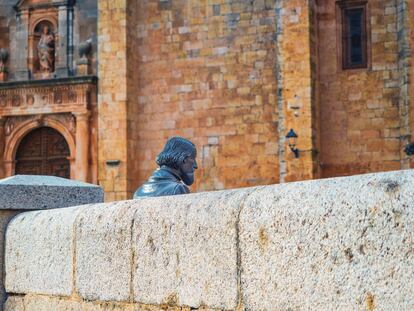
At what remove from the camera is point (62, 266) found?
4.97 metres

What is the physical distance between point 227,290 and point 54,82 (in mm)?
18782

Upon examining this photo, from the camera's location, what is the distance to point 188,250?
3781 mm

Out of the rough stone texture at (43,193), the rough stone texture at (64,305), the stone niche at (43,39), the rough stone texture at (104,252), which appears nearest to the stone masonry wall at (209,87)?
the stone niche at (43,39)

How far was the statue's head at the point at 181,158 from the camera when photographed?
20.9ft

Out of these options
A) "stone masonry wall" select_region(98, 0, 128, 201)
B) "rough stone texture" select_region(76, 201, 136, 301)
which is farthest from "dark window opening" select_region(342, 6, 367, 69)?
"rough stone texture" select_region(76, 201, 136, 301)

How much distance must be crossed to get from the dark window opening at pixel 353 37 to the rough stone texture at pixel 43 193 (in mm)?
14047

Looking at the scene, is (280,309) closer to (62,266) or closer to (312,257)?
(312,257)

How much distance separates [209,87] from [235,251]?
55.0 ft

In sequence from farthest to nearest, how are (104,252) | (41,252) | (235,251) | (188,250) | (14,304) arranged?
(14,304) < (41,252) < (104,252) < (188,250) < (235,251)

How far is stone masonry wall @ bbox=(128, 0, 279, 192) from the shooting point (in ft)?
64.4

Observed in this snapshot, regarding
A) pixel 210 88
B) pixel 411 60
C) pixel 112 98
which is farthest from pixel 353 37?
pixel 112 98

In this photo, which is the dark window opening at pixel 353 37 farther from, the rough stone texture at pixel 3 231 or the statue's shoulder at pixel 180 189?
the rough stone texture at pixel 3 231

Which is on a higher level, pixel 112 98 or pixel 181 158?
pixel 112 98

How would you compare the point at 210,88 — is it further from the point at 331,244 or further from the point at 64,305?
the point at 331,244
